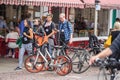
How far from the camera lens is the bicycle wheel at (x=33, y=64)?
10.7 m

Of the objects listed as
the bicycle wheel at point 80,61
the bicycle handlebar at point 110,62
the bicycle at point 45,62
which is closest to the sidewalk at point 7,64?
the bicycle at point 45,62

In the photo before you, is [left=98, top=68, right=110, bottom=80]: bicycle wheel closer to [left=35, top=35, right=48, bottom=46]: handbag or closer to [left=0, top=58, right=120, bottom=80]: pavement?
[left=0, top=58, right=120, bottom=80]: pavement

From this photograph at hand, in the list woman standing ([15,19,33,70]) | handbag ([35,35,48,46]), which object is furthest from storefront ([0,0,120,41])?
handbag ([35,35,48,46])

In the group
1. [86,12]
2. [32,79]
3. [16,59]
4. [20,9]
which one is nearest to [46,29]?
[32,79]

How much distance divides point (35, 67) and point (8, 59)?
3.36m

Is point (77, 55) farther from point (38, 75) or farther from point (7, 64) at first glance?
point (7, 64)

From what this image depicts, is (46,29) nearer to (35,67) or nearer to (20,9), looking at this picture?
(35,67)

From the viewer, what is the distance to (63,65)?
1037 centimetres

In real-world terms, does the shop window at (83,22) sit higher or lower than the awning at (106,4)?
lower

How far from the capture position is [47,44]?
1091 centimetres

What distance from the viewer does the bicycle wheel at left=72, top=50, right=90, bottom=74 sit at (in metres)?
10.7

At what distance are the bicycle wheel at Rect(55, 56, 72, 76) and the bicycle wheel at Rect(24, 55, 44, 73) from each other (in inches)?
20.7

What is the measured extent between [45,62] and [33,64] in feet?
1.21

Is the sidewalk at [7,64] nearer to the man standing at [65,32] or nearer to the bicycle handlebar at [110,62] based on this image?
the man standing at [65,32]
